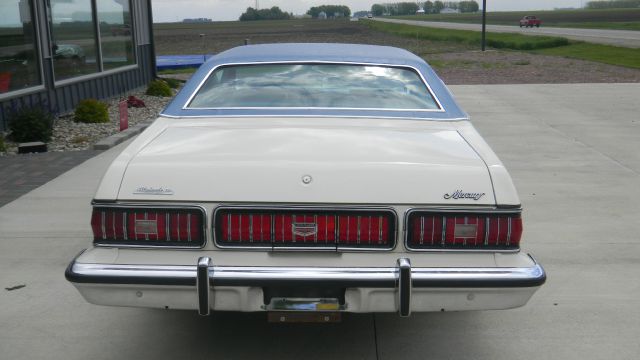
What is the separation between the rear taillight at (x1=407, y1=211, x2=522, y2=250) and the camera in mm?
3164

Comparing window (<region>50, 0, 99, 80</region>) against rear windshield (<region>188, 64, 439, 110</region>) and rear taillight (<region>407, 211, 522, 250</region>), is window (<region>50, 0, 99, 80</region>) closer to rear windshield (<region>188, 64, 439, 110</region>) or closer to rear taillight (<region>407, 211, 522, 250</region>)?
rear windshield (<region>188, 64, 439, 110</region>)

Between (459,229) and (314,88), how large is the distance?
160 centimetres

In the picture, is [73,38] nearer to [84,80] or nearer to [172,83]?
[84,80]

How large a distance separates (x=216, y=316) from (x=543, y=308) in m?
1.94

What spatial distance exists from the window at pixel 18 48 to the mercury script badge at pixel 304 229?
8.68 meters

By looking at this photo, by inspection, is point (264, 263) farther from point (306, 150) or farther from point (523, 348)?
point (523, 348)

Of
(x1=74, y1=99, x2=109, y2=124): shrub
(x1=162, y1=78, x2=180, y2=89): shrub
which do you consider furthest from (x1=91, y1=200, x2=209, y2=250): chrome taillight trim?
(x1=162, y1=78, x2=180, y2=89): shrub

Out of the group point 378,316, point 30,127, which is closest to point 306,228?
point 378,316

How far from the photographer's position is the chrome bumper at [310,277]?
10.1 ft

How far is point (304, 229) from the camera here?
317 cm

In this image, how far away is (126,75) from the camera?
16.2m

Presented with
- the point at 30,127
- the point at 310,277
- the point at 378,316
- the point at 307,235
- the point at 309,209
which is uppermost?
the point at 309,209

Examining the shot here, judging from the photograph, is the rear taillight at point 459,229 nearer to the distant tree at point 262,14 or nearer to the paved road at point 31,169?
the paved road at point 31,169

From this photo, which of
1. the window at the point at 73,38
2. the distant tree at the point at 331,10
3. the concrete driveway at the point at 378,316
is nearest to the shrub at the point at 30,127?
the window at the point at 73,38
